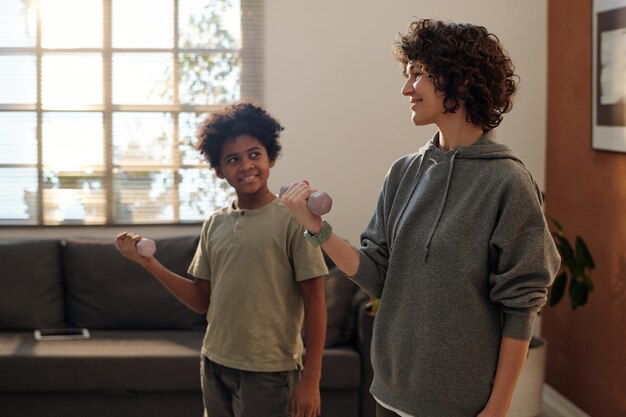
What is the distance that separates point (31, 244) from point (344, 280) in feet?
4.65

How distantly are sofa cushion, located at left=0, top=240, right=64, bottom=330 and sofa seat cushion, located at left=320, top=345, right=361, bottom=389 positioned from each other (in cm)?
127

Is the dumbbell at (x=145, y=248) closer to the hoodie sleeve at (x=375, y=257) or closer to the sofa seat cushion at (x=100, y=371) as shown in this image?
the hoodie sleeve at (x=375, y=257)

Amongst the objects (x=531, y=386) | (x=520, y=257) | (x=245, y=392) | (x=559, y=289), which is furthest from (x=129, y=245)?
(x=531, y=386)

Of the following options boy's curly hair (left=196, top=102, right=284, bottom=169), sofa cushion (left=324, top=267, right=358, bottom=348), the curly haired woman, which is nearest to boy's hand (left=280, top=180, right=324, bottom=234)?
the curly haired woman

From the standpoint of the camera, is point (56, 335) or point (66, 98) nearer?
point (56, 335)

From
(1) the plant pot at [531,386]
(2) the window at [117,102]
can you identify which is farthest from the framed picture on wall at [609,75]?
(2) the window at [117,102]

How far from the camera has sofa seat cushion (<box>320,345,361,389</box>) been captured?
12.6 ft

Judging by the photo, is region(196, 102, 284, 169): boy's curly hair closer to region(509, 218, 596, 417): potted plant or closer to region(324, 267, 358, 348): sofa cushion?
region(324, 267, 358, 348): sofa cushion

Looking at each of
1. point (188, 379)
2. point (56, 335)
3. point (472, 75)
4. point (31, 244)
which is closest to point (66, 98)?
point (31, 244)

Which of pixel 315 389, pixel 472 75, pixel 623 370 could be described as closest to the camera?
pixel 472 75

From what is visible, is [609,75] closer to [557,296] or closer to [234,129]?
[557,296]

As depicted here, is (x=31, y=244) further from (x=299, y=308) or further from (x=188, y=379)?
(x=299, y=308)

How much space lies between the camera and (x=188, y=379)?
3822 mm

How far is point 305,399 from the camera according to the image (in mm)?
2318
